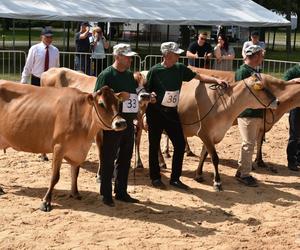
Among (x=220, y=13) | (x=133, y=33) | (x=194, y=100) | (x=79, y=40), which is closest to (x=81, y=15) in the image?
(x=79, y=40)

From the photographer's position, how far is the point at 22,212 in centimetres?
628

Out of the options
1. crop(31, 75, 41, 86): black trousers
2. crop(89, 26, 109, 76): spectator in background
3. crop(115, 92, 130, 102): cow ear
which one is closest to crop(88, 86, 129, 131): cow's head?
crop(115, 92, 130, 102): cow ear

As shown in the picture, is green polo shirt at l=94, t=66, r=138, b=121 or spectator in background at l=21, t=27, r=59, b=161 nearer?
green polo shirt at l=94, t=66, r=138, b=121

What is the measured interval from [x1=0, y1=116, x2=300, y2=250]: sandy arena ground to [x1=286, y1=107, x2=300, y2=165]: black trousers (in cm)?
30

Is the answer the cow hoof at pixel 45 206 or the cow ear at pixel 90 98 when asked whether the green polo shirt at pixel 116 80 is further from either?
the cow hoof at pixel 45 206

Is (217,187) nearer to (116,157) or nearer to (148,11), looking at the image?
(116,157)

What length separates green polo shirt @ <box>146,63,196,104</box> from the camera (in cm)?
704

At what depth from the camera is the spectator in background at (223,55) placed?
13.7 metres

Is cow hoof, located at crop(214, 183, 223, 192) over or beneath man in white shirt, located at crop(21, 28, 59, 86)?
beneath

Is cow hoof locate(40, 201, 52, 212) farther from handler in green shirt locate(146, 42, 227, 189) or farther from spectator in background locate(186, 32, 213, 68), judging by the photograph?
spectator in background locate(186, 32, 213, 68)

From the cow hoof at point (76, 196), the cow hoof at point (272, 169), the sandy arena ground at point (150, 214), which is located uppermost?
the cow hoof at point (76, 196)

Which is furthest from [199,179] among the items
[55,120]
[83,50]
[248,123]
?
[83,50]

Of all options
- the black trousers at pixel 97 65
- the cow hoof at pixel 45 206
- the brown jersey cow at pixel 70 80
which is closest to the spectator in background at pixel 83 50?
the black trousers at pixel 97 65

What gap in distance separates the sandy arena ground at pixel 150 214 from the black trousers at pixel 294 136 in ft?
0.99
